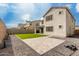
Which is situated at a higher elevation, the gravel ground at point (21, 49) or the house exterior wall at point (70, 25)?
the house exterior wall at point (70, 25)

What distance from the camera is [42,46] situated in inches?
141

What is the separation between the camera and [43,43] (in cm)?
364

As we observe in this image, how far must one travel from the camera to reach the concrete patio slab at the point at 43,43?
11.6 ft

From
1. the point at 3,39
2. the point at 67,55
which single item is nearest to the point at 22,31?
the point at 3,39

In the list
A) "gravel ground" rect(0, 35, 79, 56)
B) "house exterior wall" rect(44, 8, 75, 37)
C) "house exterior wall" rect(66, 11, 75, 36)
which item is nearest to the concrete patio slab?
"gravel ground" rect(0, 35, 79, 56)

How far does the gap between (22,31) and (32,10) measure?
649mm

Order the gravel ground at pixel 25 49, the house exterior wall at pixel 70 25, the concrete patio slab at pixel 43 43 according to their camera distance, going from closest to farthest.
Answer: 1. the gravel ground at pixel 25 49
2. the concrete patio slab at pixel 43 43
3. the house exterior wall at pixel 70 25

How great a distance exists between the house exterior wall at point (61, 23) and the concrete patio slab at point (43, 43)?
0.21 meters

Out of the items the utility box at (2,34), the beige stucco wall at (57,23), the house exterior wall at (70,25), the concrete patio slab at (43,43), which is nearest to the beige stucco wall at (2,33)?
the utility box at (2,34)

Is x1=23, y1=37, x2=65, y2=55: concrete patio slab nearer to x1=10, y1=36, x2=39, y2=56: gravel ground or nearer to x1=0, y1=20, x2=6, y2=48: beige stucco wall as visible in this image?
x1=10, y1=36, x2=39, y2=56: gravel ground

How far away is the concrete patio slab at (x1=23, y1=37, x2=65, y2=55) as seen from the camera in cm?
354

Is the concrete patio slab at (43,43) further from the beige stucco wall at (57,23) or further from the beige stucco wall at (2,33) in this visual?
the beige stucco wall at (2,33)

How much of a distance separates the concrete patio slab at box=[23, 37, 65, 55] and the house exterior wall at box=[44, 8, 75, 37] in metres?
0.21

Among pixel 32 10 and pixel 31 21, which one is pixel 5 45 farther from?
pixel 32 10
